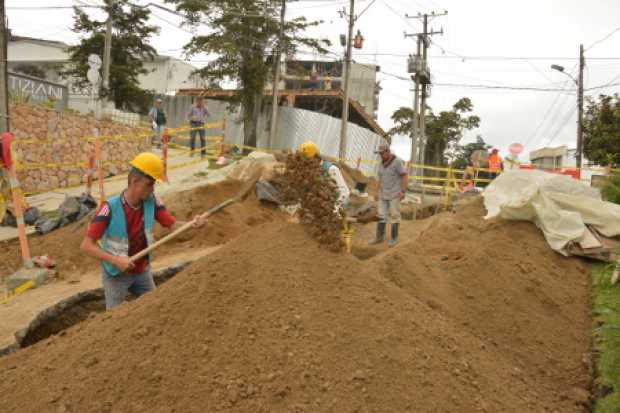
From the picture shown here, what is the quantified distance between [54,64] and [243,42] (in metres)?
17.5

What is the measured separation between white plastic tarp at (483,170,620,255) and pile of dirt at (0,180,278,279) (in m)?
4.26

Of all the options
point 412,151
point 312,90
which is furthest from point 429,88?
point 312,90

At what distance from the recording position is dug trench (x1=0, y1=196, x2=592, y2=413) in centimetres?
230

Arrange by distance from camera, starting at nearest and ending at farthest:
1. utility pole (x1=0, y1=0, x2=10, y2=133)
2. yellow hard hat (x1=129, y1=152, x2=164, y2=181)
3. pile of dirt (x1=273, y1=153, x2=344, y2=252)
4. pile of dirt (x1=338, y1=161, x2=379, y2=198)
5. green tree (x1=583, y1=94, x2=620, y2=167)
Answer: yellow hard hat (x1=129, y1=152, x2=164, y2=181) → pile of dirt (x1=273, y1=153, x2=344, y2=252) → utility pole (x1=0, y1=0, x2=10, y2=133) → pile of dirt (x1=338, y1=161, x2=379, y2=198) → green tree (x1=583, y1=94, x2=620, y2=167)

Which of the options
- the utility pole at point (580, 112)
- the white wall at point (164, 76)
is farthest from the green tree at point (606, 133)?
the white wall at point (164, 76)

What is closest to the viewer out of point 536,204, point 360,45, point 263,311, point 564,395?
point 263,311

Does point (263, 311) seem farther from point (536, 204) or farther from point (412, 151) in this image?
point (412, 151)

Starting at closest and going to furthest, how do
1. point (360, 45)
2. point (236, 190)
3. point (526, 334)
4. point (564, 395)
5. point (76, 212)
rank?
point (564, 395) → point (526, 334) → point (76, 212) → point (236, 190) → point (360, 45)

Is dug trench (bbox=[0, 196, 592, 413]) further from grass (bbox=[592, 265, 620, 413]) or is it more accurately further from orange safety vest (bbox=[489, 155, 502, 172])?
orange safety vest (bbox=[489, 155, 502, 172])

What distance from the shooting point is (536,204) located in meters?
7.32

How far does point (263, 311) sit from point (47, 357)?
1248 mm

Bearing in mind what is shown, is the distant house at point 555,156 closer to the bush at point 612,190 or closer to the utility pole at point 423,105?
the utility pole at point 423,105

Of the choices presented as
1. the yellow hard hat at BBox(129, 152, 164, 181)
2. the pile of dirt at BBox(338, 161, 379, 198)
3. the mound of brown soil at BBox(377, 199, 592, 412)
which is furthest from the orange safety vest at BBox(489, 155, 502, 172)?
the yellow hard hat at BBox(129, 152, 164, 181)

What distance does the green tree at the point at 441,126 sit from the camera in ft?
100
